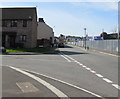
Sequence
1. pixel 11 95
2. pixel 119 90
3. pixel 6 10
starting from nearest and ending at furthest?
pixel 11 95, pixel 119 90, pixel 6 10

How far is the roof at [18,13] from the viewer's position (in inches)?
2080

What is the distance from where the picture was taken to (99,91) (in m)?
8.86

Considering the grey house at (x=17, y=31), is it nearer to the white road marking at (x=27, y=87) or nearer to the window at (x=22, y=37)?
the window at (x=22, y=37)

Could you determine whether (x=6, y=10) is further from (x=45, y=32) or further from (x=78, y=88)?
(x=78, y=88)

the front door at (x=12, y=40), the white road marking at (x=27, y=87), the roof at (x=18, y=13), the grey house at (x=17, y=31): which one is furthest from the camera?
the roof at (x=18, y=13)

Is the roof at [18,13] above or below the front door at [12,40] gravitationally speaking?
above

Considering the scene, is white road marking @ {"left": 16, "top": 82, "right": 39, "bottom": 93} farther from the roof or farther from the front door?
the roof

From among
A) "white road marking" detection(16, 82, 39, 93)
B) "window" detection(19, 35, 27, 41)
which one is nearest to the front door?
"window" detection(19, 35, 27, 41)

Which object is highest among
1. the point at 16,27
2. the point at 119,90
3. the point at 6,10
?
the point at 6,10

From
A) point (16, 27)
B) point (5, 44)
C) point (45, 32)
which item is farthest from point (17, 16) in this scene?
point (45, 32)

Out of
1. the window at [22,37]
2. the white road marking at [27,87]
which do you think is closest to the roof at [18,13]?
the window at [22,37]

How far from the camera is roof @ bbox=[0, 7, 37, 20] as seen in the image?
5284 centimetres

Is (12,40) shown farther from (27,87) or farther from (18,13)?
(27,87)

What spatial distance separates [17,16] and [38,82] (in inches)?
1732
